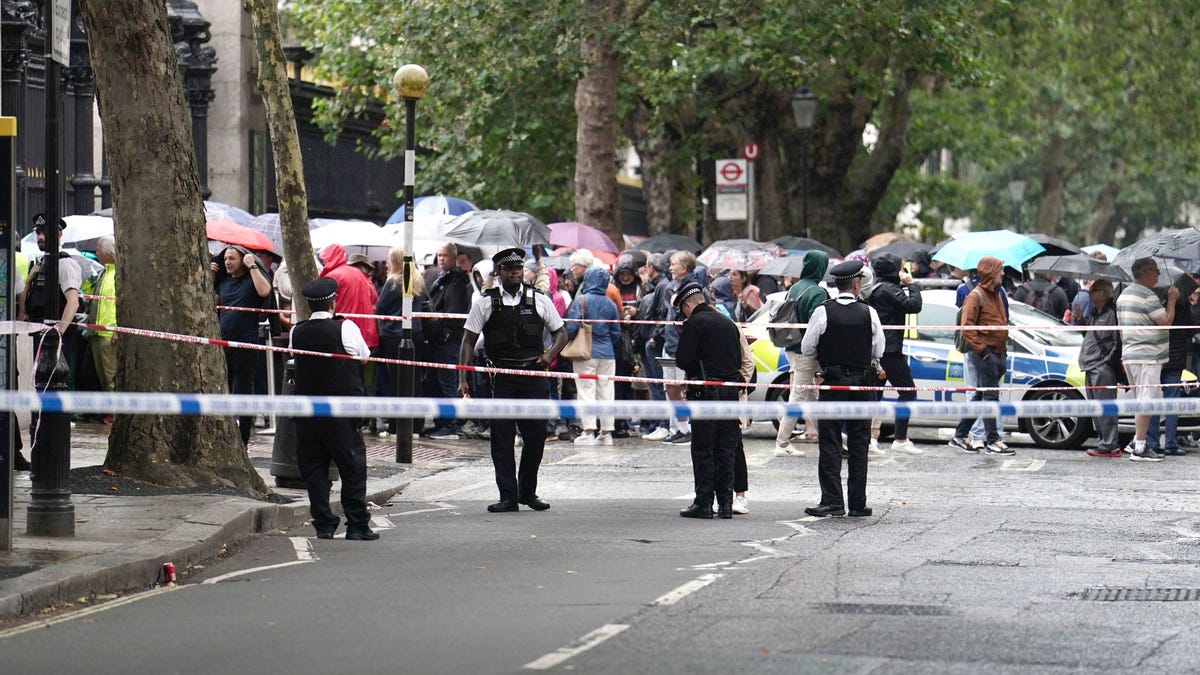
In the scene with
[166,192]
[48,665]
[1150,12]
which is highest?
[1150,12]

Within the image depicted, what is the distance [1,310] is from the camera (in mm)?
9781

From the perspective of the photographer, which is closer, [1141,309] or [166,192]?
[166,192]

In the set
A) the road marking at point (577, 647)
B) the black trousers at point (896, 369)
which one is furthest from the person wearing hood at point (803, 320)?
the road marking at point (577, 647)

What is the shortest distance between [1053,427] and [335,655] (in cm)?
1187

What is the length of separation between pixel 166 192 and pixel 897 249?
1610 cm

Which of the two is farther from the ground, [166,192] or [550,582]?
[166,192]

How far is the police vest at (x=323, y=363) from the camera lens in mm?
11414

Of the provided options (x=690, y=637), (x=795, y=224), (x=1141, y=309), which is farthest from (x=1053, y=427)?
(x=795, y=224)

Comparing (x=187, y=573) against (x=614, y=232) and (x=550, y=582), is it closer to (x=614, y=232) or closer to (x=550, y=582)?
(x=550, y=582)

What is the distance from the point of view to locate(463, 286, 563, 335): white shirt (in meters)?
13.0

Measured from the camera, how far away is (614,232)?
1065 inches

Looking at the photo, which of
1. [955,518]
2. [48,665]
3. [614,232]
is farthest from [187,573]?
[614,232]

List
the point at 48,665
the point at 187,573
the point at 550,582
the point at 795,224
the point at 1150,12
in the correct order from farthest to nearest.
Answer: the point at 1150,12 < the point at 795,224 < the point at 187,573 < the point at 550,582 < the point at 48,665

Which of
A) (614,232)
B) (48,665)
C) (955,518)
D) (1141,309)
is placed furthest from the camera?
(614,232)
